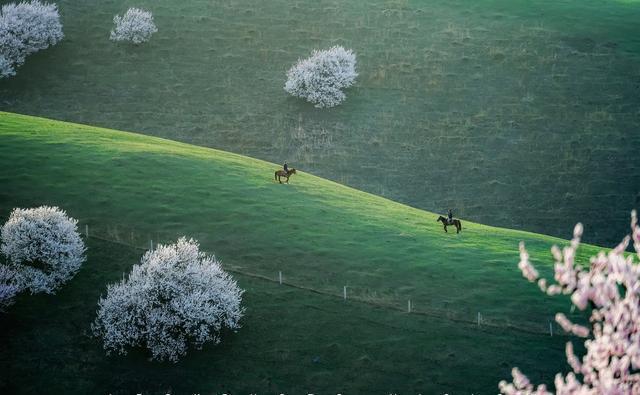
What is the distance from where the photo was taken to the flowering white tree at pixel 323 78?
81500 millimetres

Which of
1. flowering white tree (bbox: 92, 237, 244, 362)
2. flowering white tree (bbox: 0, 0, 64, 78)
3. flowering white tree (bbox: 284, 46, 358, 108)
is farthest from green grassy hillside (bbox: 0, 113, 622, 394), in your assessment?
flowering white tree (bbox: 0, 0, 64, 78)

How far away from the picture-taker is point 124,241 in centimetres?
3969

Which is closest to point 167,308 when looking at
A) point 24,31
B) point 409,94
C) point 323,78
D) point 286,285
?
point 286,285

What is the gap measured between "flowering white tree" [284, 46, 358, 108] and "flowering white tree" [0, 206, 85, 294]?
154 ft

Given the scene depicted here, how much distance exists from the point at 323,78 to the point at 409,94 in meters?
9.46

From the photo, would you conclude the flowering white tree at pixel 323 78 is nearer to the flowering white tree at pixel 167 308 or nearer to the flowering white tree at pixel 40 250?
the flowering white tree at pixel 40 250

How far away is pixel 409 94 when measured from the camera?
82.9 metres

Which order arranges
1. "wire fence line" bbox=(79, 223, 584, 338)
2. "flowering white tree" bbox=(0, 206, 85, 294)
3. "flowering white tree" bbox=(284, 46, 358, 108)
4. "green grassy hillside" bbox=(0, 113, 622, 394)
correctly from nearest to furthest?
1. "green grassy hillside" bbox=(0, 113, 622, 394)
2. "wire fence line" bbox=(79, 223, 584, 338)
3. "flowering white tree" bbox=(0, 206, 85, 294)
4. "flowering white tree" bbox=(284, 46, 358, 108)

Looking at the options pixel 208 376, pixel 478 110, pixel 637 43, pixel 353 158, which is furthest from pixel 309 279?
pixel 637 43

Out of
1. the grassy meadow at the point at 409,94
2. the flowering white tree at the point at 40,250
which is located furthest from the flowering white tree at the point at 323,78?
the flowering white tree at the point at 40,250

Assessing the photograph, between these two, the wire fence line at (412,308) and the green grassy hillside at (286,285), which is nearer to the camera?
the green grassy hillside at (286,285)

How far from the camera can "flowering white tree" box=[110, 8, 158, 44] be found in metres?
91.1

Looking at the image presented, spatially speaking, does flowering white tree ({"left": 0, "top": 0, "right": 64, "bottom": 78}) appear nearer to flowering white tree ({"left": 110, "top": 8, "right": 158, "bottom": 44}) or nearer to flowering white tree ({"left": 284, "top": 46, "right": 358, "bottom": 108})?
flowering white tree ({"left": 110, "top": 8, "right": 158, "bottom": 44})

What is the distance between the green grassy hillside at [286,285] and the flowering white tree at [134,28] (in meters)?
40.0
